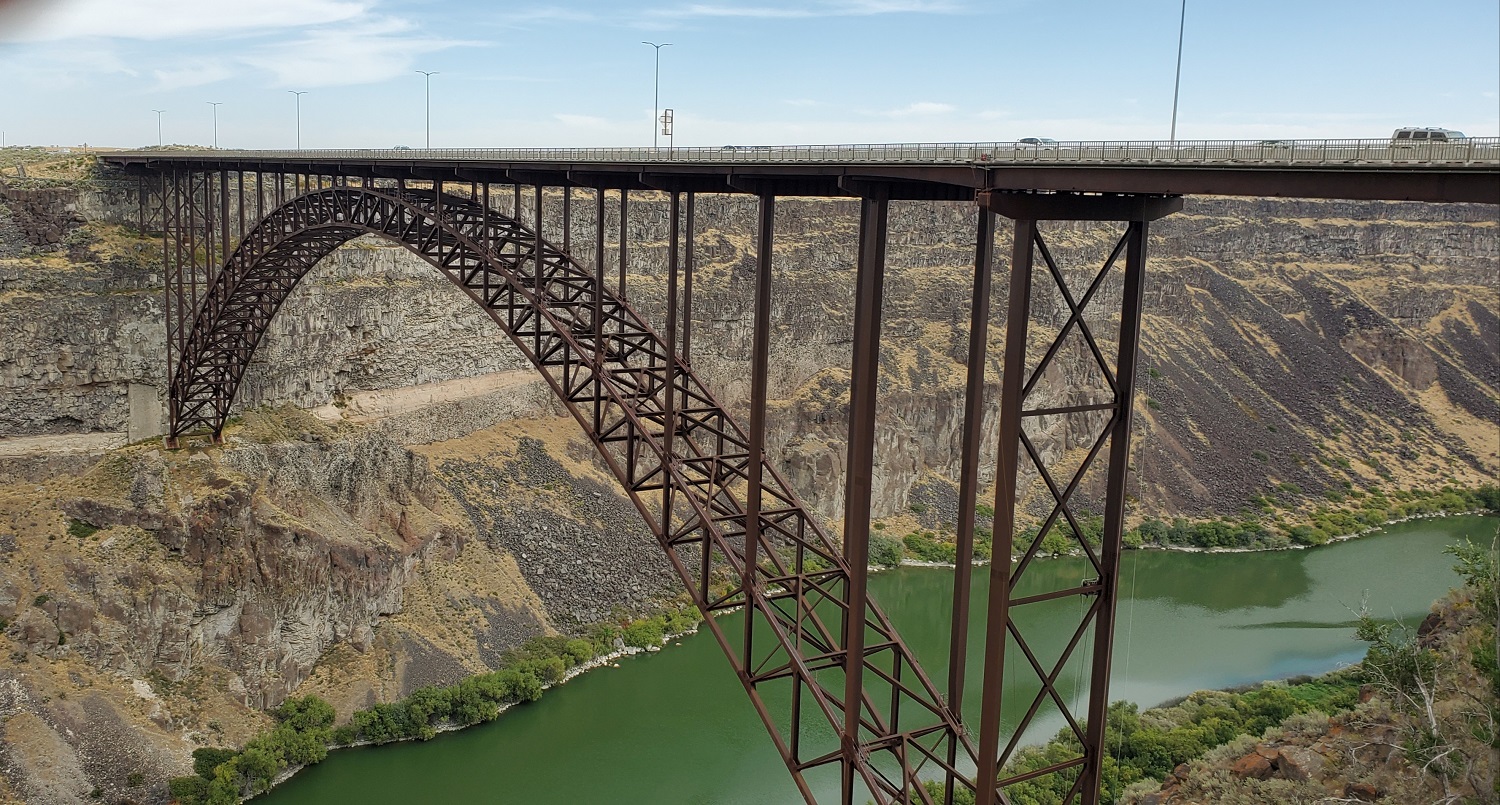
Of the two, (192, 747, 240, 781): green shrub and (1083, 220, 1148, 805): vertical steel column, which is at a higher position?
(1083, 220, 1148, 805): vertical steel column

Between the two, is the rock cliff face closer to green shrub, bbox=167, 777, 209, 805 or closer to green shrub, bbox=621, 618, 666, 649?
green shrub, bbox=167, 777, 209, 805

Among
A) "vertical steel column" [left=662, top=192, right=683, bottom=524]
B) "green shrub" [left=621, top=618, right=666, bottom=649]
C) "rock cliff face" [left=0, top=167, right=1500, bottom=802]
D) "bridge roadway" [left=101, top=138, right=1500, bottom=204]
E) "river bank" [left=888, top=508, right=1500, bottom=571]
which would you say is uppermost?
"bridge roadway" [left=101, top=138, right=1500, bottom=204]

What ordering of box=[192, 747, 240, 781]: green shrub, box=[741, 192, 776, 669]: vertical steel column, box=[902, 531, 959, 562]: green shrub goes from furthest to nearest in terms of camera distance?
box=[902, 531, 959, 562]: green shrub < box=[192, 747, 240, 781]: green shrub < box=[741, 192, 776, 669]: vertical steel column

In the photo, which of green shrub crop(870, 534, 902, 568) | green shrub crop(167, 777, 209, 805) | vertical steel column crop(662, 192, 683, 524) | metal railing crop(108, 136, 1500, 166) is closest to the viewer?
metal railing crop(108, 136, 1500, 166)

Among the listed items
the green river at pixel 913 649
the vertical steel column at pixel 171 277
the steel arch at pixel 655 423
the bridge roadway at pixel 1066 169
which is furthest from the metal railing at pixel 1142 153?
the vertical steel column at pixel 171 277

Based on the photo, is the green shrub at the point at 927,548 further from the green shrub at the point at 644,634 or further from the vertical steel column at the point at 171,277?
the vertical steel column at the point at 171,277

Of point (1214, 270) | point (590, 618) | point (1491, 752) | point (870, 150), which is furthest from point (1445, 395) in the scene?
point (870, 150)

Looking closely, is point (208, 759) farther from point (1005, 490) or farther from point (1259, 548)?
point (1259, 548)

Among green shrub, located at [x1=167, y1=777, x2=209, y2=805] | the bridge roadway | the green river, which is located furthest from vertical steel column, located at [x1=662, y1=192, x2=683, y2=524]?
green shrub, located at [x1=167, y1=777, x2=209, y2=805]

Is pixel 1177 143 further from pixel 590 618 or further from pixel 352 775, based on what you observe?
pixel 590 618
